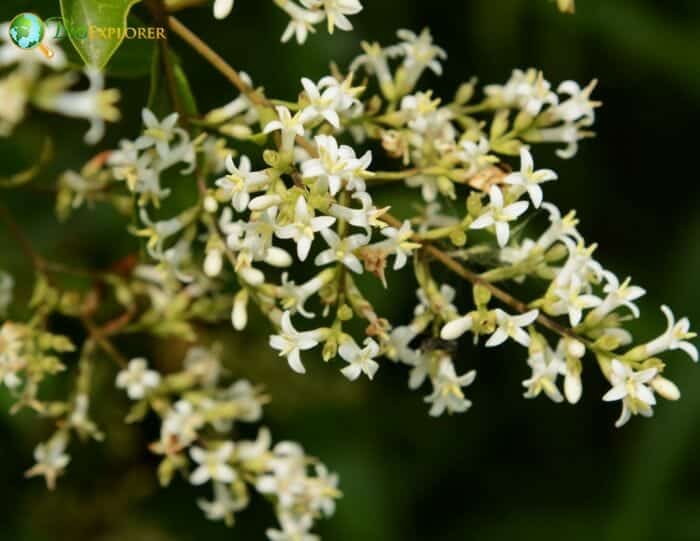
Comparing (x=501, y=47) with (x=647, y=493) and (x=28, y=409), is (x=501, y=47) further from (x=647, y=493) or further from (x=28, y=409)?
(x=28, y=409)

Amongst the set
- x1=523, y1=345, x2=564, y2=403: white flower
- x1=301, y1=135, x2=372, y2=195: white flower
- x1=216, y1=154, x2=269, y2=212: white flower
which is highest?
x1=301, y1=135, x2=372, y2=195: white flower

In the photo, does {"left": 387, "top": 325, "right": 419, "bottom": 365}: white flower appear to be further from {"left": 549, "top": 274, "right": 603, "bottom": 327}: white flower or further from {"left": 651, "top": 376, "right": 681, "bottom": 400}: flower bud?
{"left": 651, "top": 376, "right": 681, "bottom": 400}: flower bud

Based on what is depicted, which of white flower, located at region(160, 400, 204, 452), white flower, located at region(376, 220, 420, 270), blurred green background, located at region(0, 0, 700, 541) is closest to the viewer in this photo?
white flower, located at region(376, 220, 420, 270)

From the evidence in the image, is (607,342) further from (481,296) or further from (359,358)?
(359,358)

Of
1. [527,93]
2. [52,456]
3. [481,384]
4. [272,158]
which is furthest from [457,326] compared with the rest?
[481,384]

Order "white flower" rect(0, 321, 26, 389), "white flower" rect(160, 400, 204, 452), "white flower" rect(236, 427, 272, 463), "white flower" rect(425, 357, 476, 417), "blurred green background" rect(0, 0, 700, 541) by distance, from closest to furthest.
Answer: "white flower" rect(425, 357, 476, 417) → "white flower" rect(0, 321, 26, 389) → "white flower" rect(160, 400, 204, 452) → "white flower" rect(236, 427, 272, 463) → "blurred green background" rect(0, 0, 700, 541)

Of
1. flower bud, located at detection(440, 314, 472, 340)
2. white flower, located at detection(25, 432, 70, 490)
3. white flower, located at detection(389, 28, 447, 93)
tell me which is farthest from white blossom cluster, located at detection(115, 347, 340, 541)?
white flower, located at detection(389, 28, 447, 93)

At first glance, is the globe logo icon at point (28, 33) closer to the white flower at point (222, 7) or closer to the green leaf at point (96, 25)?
the green leaf at point (96, 25)
